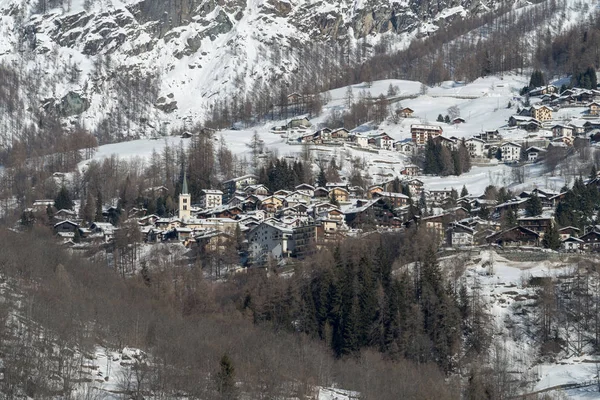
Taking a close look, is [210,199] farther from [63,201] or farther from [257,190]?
[63,201]

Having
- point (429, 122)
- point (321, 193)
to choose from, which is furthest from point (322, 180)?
point (429, 122)

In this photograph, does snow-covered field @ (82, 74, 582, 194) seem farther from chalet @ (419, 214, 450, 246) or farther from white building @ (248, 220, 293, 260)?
white building @ (248, 220, 293, 260)

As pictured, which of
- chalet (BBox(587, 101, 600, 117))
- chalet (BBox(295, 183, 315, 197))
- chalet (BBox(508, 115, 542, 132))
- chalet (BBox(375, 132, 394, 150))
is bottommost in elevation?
chalet (BBox(295, 183, 315, 197))

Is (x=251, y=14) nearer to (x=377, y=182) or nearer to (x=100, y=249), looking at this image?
(x=377, y=182)

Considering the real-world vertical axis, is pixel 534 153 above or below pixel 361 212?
above

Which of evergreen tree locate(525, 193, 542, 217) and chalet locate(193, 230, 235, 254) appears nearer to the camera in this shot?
chalet locate(193, 230, 235, 254)

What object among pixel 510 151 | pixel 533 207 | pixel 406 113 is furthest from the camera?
pixel 406 113

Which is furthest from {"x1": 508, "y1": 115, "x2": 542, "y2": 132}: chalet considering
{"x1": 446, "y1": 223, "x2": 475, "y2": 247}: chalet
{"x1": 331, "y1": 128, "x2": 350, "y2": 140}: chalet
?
{"x1": 446, "y1": 223, "x2": 475, "y2": 247}: chalet

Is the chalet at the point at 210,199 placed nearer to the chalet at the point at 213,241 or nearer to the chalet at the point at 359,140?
the chalet at the point at 213,241
